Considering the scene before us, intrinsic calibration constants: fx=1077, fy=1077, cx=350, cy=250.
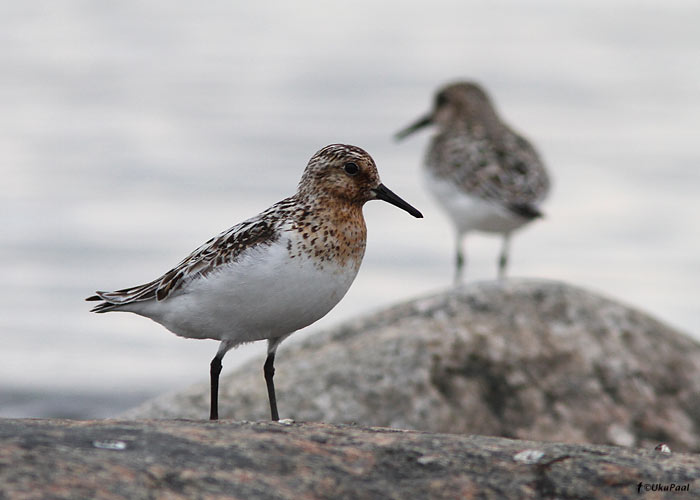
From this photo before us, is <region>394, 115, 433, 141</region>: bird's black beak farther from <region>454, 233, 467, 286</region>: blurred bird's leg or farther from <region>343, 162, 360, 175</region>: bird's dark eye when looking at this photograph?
<region>343, 162, 360, 175</region>: bird's dark eye

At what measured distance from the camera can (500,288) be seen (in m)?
11.5

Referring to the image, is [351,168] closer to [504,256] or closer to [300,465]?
[300,465]

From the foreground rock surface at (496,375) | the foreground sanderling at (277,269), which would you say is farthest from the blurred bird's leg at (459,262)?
the foreground sanderling at (277,269)

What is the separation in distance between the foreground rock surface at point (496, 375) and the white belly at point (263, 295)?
343cm

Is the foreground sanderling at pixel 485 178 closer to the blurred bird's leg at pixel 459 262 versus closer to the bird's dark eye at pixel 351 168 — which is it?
the blurred bird's leg at pixel 459 262

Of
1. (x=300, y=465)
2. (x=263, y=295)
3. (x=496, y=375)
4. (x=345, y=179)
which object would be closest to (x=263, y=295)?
(x=263, y=295)

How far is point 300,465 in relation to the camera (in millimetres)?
4871

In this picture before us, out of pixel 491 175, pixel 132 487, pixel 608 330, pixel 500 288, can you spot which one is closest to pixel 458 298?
pixel 500 288

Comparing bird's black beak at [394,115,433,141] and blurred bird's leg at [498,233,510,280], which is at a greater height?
bird's black beak at [394,115,433,141]

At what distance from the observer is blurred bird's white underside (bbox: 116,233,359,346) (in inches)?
258

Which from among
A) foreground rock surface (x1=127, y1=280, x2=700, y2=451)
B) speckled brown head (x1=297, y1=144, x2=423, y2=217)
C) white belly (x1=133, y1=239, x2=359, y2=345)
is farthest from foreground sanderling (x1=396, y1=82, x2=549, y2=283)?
white belly (x1=133, y1=239, x2=359, y2=345)

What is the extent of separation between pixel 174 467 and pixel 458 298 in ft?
23.1

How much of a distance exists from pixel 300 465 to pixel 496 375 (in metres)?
5.93

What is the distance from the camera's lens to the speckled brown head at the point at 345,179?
7.06 metres
